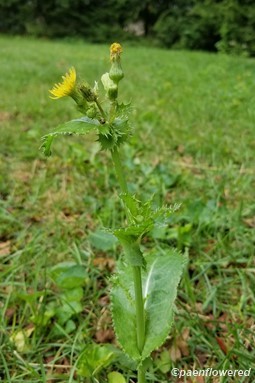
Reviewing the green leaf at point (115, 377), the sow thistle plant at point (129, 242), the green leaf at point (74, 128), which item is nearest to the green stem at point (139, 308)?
the sow thistle plant at point (129, 242)

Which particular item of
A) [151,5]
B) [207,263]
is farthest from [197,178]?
[151,5]

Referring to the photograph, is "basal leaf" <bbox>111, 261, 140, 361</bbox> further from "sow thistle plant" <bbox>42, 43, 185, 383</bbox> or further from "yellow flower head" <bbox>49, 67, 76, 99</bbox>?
"yellow flower head" <bbox>49, 67, 76, 99</bbox>

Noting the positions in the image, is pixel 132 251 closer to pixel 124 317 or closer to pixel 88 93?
pixel 124 317

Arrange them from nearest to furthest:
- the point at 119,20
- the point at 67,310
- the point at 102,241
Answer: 1. the point at 67,310
2. the point at 102,241
3. the point at 119,20

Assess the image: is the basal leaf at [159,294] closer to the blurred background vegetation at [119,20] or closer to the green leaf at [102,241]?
the green leaf at [102,241]

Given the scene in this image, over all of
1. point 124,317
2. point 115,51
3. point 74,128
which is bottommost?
→ point 124,317

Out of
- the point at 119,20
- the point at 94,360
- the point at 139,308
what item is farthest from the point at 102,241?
the point at 119,20
